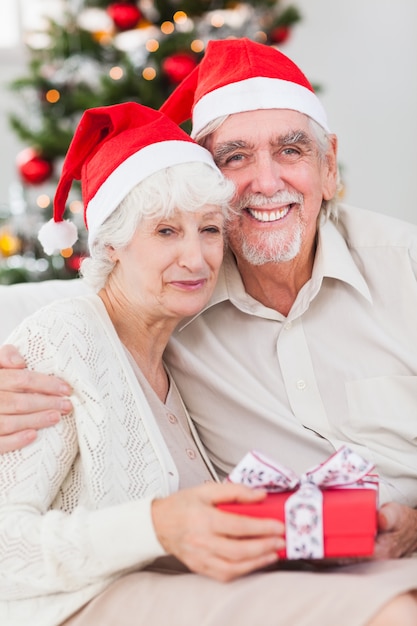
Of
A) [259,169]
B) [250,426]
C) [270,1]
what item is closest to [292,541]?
[250,426]

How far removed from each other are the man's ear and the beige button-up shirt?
0.11 metres

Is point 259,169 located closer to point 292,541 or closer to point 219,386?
point 219,386

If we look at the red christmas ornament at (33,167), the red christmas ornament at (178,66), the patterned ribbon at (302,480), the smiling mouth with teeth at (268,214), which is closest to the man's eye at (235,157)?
the smiling mouth with teeth at (268,214)

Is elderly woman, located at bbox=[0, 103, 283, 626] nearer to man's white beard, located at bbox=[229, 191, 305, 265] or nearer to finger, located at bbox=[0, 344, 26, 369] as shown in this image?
finger, located at bbox=[0, 344, 26, 369]

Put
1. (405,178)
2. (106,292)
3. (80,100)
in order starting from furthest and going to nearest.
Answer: (405,178)
(80,100)
(106,292)

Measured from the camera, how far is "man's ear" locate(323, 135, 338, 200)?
189 centimetres

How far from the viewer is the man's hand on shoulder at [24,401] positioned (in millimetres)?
1342

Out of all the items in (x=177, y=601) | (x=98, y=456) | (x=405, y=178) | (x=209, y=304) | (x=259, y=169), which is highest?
(x=405, y=178)

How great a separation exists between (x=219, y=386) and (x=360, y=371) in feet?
0.93

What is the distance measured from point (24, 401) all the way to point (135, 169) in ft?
1.47

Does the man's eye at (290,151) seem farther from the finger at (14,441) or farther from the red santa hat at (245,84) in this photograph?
the finger at (14,441)

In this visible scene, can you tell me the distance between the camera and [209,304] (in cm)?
182

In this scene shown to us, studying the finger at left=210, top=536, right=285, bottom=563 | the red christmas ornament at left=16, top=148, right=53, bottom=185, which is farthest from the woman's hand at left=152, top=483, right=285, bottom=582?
the red christmas ornament at left=16, top=148, right=53, bottom=185

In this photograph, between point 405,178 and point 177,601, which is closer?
point 177,601
